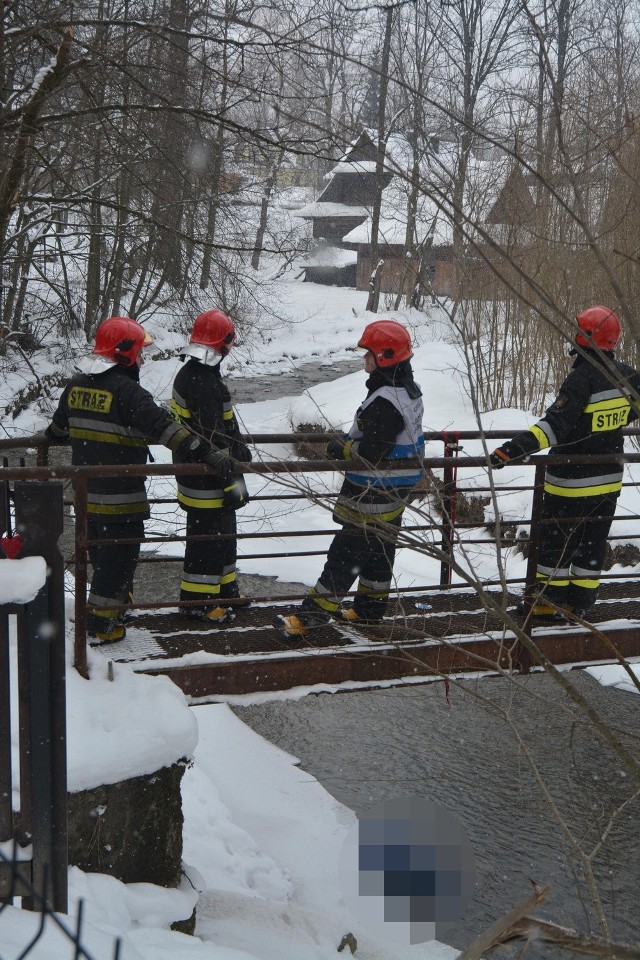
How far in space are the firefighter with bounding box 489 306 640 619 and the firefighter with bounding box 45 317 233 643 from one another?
69.6 inches

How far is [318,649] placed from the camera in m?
4.17

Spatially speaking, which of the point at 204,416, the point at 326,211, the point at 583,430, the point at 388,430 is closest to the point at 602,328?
the point at 583,430

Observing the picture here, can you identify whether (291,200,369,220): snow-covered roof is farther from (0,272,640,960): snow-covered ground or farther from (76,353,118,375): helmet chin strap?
(76,353,118,375): helmet chin strap

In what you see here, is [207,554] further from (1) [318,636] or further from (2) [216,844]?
(2) [216,844]

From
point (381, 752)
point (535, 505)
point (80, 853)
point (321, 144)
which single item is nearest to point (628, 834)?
point (381, 752)

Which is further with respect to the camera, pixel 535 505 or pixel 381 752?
pixel 381 752

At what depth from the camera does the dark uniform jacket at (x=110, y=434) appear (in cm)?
430

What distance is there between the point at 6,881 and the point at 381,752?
11.6 ft

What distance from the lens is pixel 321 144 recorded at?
288 inches

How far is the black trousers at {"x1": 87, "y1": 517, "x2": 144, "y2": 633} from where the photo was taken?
4414 mm

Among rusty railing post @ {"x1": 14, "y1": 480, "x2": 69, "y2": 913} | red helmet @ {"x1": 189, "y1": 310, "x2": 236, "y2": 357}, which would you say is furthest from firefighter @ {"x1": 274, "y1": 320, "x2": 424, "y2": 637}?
rusty railing post @ {"x1": 14, "y1": 480, "x2": 69, "y2": 913}

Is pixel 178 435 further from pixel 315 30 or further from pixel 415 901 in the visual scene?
pixel 315 30

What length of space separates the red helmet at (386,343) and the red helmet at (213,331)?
72 cm

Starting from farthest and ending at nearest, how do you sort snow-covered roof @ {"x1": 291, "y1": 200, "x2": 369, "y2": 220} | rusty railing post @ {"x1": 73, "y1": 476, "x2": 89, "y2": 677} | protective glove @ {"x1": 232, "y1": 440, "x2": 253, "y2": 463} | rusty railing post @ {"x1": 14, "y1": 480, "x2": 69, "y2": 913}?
1. snow-covered roof @ {"x1": 291, "y1": 200, "x2": 369, "y2": 220}
2. protective glove @ {"x1": 232, "y1": 440, "x2": 253, "y2": 463}
3. rusty railing post @ {"x1": 73, "y1": 476, "x2": 89, "y2": 677}
4. rusty railing post @ {"x1": 14, "y1": 480, "x2": 69, "y2": 913}
